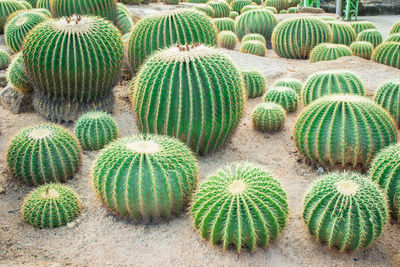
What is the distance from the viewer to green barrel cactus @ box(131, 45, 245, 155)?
181 inches

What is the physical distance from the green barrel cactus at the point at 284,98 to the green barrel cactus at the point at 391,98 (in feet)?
3.77

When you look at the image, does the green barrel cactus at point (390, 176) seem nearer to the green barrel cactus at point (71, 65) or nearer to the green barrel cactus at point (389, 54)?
the green barrel cactus at point (71, 65)

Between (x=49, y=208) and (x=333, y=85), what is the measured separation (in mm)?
3814

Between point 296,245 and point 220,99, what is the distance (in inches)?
68.0

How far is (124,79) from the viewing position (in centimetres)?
712

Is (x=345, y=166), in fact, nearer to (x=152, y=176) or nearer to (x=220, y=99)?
(x=220, y=99)

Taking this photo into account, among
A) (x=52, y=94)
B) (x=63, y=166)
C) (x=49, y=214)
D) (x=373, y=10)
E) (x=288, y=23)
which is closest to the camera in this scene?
(x=49, y=214)

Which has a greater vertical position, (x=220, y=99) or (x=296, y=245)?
(x=220, y=99)

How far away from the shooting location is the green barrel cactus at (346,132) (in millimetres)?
4504

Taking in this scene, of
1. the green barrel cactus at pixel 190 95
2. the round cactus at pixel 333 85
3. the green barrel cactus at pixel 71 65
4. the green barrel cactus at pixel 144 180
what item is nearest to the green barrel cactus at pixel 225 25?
the round cactus at pixel 333 85

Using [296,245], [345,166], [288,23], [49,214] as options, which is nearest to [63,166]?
[49,214]

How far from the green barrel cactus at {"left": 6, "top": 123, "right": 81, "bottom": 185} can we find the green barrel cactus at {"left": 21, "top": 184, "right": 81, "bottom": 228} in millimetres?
426

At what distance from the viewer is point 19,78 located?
608 cm

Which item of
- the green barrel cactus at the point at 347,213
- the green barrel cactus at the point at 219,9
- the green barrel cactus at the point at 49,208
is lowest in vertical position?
the green barrel cactus at the point at 219,9
